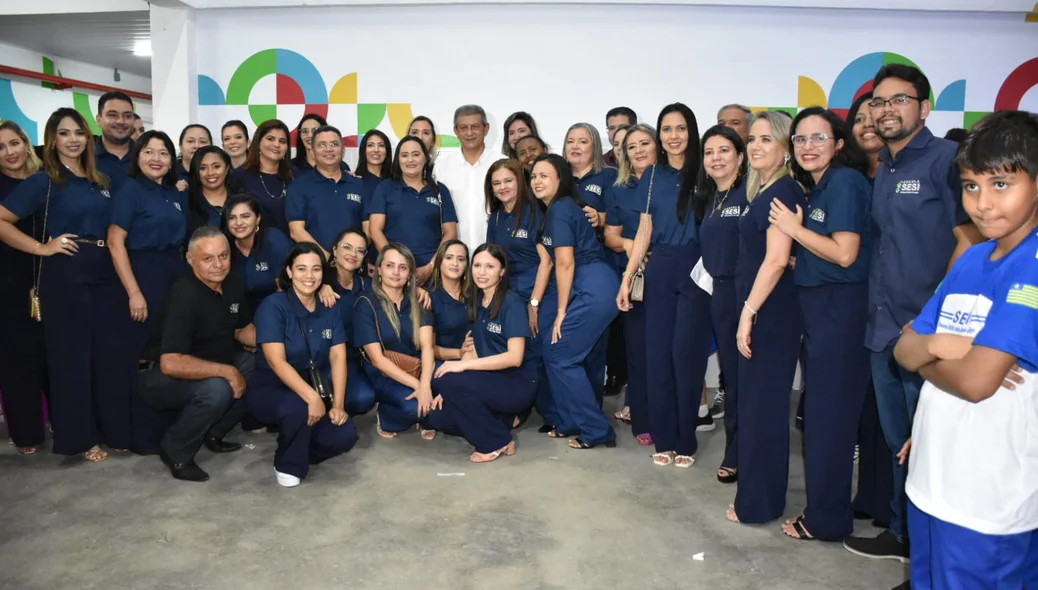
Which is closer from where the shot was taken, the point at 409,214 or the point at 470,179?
the point at 409,214

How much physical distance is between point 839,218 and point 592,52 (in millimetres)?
3433

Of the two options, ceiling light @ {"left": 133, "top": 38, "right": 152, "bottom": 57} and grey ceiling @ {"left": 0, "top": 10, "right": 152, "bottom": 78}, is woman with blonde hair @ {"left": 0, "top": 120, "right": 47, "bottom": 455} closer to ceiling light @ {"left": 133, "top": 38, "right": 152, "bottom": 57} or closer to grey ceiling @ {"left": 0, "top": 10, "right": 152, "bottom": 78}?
grey ceiling @ {"left": 0, "top": 10, "right": 152, "bottom": 78}

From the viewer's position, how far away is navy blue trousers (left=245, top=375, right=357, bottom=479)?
3400 mm

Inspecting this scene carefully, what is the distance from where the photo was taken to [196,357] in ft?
11.6

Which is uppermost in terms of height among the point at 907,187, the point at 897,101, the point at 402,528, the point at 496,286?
the point at 897,101

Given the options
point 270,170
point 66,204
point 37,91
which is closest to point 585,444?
point 270,170

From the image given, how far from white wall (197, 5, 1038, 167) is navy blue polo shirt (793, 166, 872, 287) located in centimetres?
315

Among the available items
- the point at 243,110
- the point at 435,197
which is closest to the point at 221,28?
the point at 243,110

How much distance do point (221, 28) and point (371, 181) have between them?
2.16 m

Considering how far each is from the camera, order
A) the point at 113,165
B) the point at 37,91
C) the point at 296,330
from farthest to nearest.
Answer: the point at 37,91, the point at 113,165, the point at 296,330

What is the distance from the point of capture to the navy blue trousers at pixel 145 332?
12.2 ft

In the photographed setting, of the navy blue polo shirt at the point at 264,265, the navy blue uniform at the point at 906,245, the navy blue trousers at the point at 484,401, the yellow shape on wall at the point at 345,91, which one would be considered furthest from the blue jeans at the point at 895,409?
the yellow shape on wall at the point at 345,91

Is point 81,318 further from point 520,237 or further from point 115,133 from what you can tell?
point 520,237

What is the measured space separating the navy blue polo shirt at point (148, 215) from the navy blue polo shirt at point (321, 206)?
2.39ft
